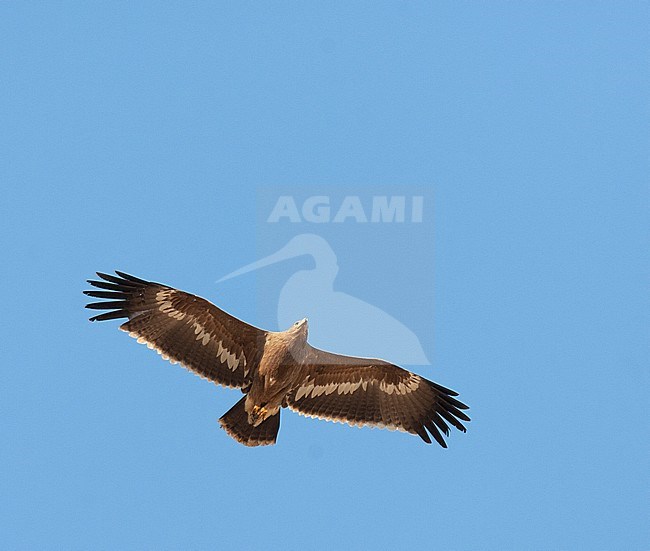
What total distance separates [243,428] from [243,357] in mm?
1023

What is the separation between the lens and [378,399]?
15297 millimetres

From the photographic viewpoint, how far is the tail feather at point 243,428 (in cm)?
1464

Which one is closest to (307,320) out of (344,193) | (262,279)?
(262,279)

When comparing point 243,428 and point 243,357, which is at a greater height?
point 243,357

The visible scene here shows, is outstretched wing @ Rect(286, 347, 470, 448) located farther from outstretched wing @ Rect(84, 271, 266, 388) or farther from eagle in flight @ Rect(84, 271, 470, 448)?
outstretched wing @ Rect(84, 271, 266, 388)

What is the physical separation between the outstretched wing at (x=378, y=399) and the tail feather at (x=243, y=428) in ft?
2.04

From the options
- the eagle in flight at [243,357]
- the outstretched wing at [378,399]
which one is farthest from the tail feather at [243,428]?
the outstretched wing at [378,399]

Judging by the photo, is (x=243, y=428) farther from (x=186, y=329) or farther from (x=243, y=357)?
(x=186, y=329)

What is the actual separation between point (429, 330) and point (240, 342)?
8.98 feet

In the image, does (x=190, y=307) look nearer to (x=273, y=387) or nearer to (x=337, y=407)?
(x=273, y=387)

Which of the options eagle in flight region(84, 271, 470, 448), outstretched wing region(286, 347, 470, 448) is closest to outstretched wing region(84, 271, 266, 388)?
eagle in flight region(84, 271, 470, 448)

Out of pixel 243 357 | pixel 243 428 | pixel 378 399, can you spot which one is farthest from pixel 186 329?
pixel 378 399

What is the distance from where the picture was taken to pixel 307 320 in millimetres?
14398

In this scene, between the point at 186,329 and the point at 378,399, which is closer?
the point at 186,329
